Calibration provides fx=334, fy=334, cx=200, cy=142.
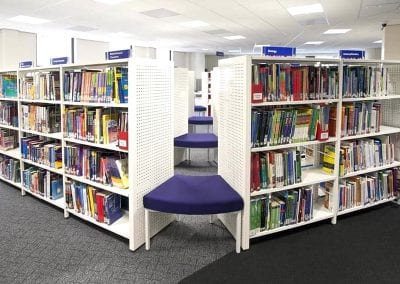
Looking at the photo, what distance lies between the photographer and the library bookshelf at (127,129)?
9.27ft

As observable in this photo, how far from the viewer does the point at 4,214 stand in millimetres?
3742

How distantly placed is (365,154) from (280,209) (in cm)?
126

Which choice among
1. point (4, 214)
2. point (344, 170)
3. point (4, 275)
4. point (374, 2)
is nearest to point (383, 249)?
point (344, 170)

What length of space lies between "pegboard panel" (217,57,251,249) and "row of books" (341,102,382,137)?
1149mm

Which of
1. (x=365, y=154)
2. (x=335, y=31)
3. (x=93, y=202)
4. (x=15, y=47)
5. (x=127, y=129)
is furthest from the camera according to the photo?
(x=335, y=31)

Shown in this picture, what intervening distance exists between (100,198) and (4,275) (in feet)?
3.12

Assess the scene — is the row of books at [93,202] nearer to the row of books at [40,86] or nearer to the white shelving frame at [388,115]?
the row of books at [40,86]

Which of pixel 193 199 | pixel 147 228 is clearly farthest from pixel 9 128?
pixel 193 199

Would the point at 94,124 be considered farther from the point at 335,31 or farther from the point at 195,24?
the point at 335,31

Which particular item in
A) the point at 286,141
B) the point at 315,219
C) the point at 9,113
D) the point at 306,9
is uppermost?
the point at 306,9

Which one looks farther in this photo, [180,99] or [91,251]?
[180,99]

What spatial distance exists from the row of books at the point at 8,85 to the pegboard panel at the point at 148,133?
2449mm

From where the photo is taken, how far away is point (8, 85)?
4.56 metres

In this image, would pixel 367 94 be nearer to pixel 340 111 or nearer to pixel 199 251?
pixel 340 111
